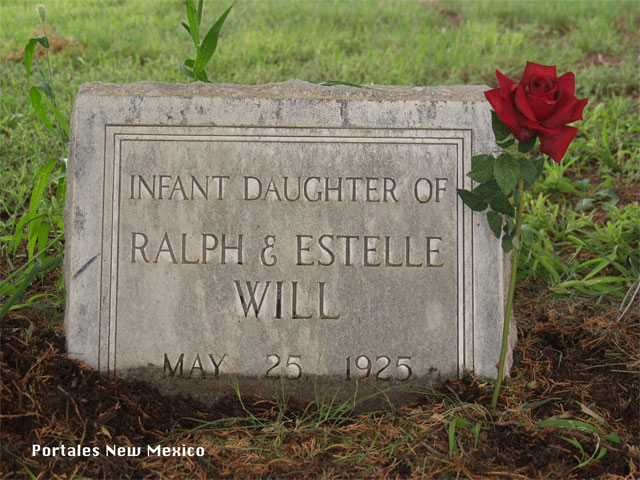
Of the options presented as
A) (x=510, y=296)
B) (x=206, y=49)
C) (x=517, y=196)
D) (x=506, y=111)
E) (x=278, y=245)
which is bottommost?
(x=510, y=296)

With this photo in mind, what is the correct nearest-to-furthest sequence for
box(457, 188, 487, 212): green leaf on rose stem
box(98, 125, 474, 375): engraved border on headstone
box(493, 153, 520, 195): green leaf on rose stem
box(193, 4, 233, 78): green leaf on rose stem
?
box(493, 153, 520, 195): green leaf on rose stem → box(457, 188, 487, 212): green leaf on rose stem → box(98, 125, 474, 375): engraved border on headstone → box(193, 4, 233, 78): green leaf on rose stem

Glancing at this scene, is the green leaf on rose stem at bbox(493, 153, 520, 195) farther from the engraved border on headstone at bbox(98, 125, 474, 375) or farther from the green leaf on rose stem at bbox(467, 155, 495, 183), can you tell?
the engraved border on headstone at bbox(98, 125, 474, 375)

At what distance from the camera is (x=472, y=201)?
243cm

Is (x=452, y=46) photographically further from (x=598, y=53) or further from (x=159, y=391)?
(x=159, y=391)

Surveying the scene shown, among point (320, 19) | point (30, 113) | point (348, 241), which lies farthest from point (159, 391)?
point (320, 19)

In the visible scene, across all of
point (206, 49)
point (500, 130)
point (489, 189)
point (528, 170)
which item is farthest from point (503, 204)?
point (206, 49)

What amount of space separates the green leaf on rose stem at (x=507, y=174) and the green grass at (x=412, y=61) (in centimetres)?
130

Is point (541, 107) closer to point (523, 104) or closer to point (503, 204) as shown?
point (523, 104)

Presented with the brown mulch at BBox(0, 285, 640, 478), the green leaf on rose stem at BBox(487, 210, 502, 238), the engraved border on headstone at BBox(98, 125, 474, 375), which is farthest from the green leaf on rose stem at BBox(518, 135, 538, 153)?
the brown mulch at BBox(0, 285, 640, 478)

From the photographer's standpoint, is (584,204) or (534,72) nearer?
(534,72)

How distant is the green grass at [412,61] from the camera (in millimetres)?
3666

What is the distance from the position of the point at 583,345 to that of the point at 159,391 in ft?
6.10

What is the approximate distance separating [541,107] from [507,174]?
0.25 meters

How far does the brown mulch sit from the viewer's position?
2.08 metres
